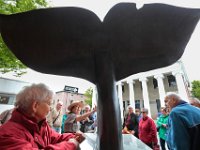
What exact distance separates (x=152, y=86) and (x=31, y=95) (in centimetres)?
2761

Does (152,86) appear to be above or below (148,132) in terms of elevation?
above

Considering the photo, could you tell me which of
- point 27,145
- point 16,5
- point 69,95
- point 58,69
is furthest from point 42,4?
point 69,95

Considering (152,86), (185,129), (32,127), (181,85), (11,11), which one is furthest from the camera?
(152,86)

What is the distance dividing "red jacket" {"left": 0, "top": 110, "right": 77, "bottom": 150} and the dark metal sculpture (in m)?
0.38

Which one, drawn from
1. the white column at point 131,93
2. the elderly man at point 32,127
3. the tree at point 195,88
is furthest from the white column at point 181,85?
the elderly man at point 32,127

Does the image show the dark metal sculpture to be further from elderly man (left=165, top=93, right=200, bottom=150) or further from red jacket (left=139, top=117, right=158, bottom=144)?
red jacket (left=139, top=117, right=158, bottom=144)

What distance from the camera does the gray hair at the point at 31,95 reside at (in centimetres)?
128

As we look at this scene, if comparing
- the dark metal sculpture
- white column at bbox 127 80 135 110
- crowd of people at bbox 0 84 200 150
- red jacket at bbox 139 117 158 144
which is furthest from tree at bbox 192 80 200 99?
the dark metal sculpture

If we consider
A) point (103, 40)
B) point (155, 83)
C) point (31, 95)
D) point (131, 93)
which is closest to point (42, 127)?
point (31, 95)

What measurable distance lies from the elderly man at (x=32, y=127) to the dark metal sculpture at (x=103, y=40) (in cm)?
23

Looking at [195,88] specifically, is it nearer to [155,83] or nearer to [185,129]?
[155,83]

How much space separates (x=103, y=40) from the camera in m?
1.14

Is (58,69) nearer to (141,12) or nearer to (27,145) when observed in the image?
(27,145)

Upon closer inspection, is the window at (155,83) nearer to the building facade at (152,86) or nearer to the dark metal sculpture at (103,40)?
the building facade at (152,86)
